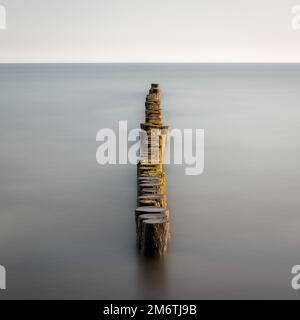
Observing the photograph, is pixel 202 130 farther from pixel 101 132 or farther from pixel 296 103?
pixel 296 103

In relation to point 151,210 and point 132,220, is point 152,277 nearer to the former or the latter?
point 151,210

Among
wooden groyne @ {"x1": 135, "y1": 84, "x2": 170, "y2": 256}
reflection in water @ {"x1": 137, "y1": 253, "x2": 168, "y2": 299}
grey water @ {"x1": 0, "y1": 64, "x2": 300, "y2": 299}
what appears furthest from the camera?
grey water @ {"x1": 0, "y1": 64, "x2": 300, "y2": 299}

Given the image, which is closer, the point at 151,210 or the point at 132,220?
the point at 151,210

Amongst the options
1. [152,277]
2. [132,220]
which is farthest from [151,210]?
[132,220]

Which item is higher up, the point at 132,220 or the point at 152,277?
the point at 132,220

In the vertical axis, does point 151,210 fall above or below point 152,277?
above

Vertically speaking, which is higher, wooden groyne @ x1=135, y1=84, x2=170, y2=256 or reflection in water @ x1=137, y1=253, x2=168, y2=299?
wooden groyne @ x1=135, y1=84, x2=170, y2=256

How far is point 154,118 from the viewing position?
10984mm


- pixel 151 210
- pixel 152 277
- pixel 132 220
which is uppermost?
pixel 151 210

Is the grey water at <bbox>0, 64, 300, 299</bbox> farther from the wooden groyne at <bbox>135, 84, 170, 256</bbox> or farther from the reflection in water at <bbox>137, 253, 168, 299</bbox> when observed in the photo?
the wooden groyne at <bbox>135, 84, 170, 256</bbox>

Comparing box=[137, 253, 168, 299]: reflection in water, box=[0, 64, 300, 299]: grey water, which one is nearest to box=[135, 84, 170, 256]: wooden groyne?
box=[137, 253, 168, 299]: reflection in water

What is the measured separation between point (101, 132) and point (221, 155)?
13.5ft

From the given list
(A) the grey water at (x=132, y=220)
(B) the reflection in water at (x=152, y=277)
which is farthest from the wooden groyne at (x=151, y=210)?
(A) the grey water at (x=132, y=220)

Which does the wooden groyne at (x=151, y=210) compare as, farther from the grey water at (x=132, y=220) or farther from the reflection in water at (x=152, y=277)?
the grey water at (x=132, y=220)
